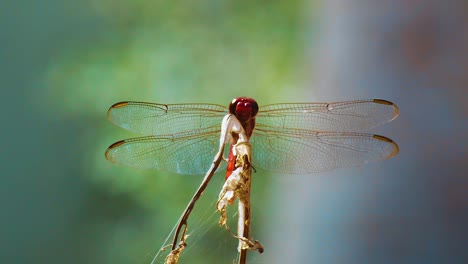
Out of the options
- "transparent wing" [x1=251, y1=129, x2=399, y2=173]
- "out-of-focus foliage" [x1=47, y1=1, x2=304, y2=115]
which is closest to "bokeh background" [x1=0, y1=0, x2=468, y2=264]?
"out-of-focus foliage" [x1=47, y1=1, x2=304, y2=115]

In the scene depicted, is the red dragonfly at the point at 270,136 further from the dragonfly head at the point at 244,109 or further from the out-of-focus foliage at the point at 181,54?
the out-of-focus foliage at the point at 181,54

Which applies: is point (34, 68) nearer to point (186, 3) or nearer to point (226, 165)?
point (186, 3)

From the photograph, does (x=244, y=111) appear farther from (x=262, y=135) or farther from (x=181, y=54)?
(x=181, y=54)

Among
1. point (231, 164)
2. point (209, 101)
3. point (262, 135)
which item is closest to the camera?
point (231, 164)

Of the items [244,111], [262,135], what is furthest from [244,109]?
[262,135]

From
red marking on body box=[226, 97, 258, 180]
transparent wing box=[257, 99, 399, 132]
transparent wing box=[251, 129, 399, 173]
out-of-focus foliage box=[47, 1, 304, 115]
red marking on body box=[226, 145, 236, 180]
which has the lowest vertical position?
red marking on body box=[226, 145, 236, 180]

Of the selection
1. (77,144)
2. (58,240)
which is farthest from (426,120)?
(58,240)

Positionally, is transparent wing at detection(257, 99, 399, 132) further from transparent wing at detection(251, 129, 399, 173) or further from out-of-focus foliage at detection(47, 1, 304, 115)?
out-of-focus foliage at detection(47, 1, 304, 115)
